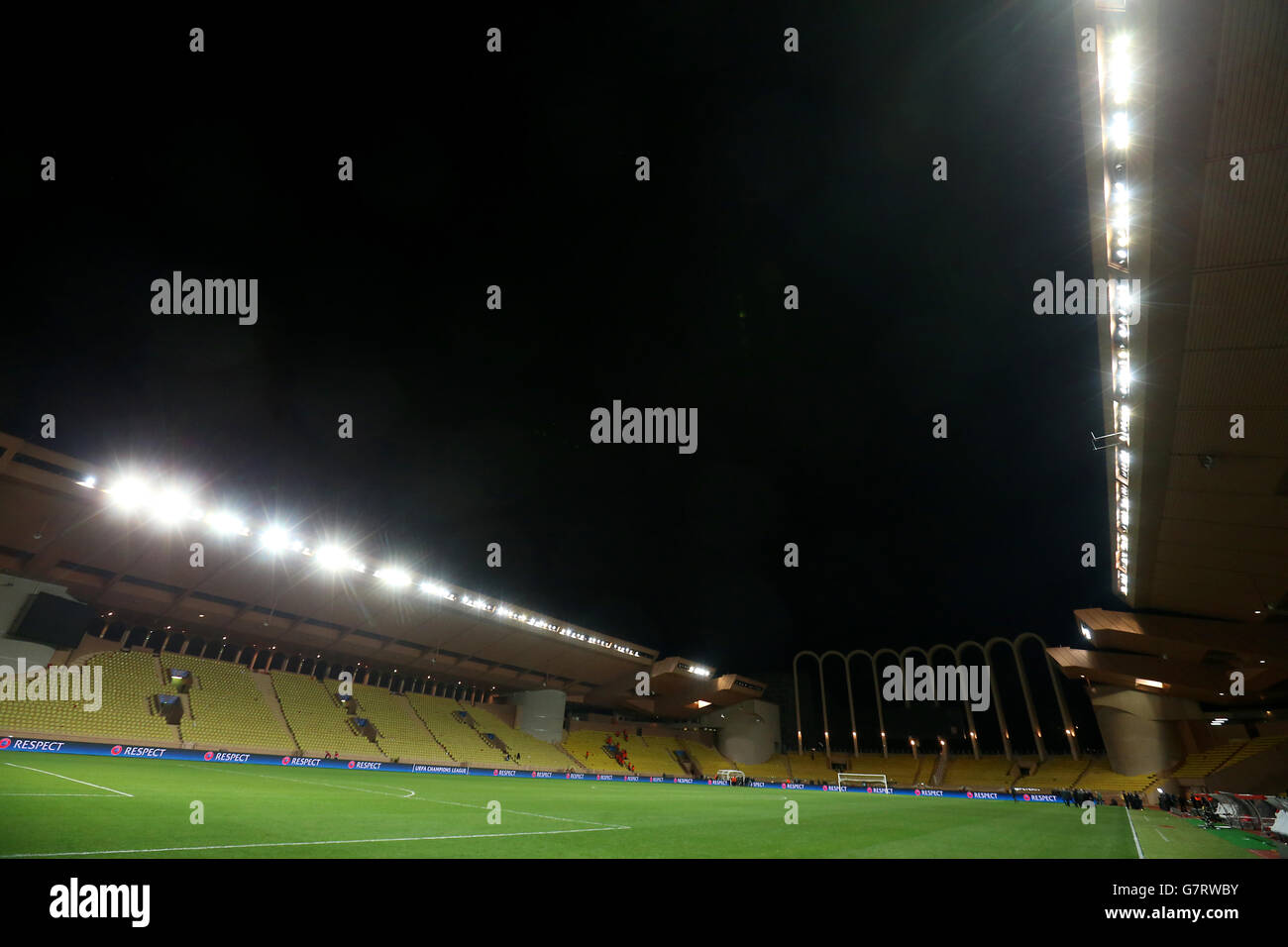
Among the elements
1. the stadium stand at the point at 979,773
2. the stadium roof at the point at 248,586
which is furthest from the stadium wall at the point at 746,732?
the stadium roof at the point at 248,586

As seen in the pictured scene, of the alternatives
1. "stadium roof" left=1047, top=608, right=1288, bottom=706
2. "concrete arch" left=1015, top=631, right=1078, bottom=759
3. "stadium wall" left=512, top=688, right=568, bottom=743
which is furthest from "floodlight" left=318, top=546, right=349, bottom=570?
"concrete arch" left=1015, top=631, right=1078, bottom=759

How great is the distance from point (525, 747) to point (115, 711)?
24783 mm

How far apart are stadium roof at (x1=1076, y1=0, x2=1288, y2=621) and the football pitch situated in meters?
8.39

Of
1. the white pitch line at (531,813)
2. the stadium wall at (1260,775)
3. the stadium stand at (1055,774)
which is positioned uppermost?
the white pitch line at (531,813)

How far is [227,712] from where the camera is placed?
1095 inches

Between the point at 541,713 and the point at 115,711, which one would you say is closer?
the point at 115,711

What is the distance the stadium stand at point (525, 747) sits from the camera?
39094mm

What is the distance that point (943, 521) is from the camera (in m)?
34.1

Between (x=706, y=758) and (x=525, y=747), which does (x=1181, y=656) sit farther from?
(x=525, y=747)

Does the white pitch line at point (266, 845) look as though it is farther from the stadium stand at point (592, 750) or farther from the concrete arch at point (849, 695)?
the concrete arch at point (849, 695)

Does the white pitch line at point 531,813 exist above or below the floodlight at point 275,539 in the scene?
below

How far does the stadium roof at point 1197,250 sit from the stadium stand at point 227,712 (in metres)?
34.9

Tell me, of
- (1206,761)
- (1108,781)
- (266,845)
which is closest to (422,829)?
(266,845)
